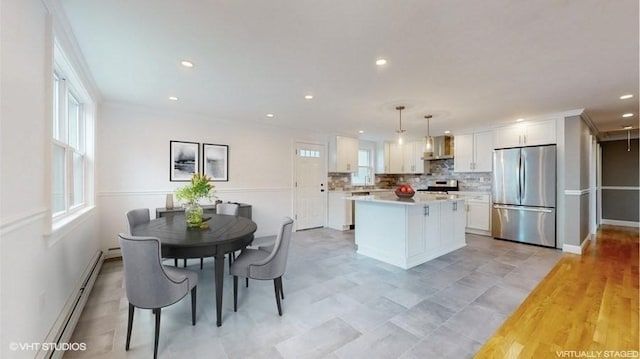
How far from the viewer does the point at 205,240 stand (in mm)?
2084

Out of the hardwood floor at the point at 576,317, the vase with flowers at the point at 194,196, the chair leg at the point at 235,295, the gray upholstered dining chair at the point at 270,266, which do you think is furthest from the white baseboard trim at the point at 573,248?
the vase with flowers at the point at 194,196

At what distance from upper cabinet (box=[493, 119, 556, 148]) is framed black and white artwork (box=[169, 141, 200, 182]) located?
19.3 feet

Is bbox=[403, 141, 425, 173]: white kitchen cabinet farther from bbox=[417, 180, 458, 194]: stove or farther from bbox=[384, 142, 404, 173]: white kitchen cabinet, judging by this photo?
bbox=[417, 180, 458, 194]: stove

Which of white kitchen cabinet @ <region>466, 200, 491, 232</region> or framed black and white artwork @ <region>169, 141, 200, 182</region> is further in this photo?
white kitchen cabinet @ <region>466, 200, 491, 232</region>

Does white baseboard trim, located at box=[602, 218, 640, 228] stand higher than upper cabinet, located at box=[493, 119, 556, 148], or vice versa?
upper cabinet, located at box=[493, 119, 556, 148]

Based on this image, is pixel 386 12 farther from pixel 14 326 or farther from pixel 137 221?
pixel 137 221

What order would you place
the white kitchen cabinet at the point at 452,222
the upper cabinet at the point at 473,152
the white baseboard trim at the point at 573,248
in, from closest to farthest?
the white kitchen cabinet at the point at 452,222, the white baseboard trim at the point at 573,248, the upper cabinet at the point at 473,152

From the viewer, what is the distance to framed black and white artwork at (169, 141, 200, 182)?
14.4 feet

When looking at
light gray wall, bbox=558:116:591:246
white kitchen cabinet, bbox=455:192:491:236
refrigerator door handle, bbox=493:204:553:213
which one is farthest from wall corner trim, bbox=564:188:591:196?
white kitchen cabinet, bbox=455:192:491:236

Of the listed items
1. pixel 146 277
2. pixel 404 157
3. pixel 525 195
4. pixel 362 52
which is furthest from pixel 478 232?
pixel 146 277

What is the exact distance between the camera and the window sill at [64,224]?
1862 mm

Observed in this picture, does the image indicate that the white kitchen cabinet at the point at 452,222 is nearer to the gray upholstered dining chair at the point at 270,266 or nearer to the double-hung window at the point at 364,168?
the gray upholstered dining chair at the point at 270,266

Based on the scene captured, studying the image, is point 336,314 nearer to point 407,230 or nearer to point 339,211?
point 407,230

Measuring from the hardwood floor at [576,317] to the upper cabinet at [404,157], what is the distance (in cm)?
381
